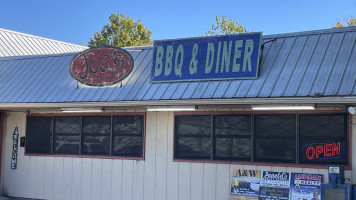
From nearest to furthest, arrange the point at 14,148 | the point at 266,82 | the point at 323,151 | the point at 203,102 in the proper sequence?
the point at 323,151 < the point at 266,82 < the point at 203,102 < the point at 14,148

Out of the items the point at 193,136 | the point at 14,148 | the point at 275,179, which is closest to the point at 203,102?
the point at 193,136

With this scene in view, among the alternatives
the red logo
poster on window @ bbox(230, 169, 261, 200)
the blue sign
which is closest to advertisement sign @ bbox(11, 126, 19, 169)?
the red logo

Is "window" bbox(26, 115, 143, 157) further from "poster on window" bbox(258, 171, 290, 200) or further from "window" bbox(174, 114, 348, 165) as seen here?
"poster on window" bbox(258, 171, 290, 200)

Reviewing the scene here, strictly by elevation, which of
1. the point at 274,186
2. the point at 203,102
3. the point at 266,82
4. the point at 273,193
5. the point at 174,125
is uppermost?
the point at 266,82

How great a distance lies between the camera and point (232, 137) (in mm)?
12195

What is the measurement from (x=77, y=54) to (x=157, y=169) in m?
4.08

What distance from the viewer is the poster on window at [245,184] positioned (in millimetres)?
11695

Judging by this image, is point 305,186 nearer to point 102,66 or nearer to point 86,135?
point 102,66

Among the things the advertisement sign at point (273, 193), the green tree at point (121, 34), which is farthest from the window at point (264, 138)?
the green tree at point (121, 34)

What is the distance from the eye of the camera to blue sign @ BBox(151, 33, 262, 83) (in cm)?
1180

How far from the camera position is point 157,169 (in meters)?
13.1

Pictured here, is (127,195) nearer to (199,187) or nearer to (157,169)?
(157,169)

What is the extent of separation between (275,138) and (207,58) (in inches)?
98.7

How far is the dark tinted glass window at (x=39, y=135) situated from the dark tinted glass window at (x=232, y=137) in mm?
5547
